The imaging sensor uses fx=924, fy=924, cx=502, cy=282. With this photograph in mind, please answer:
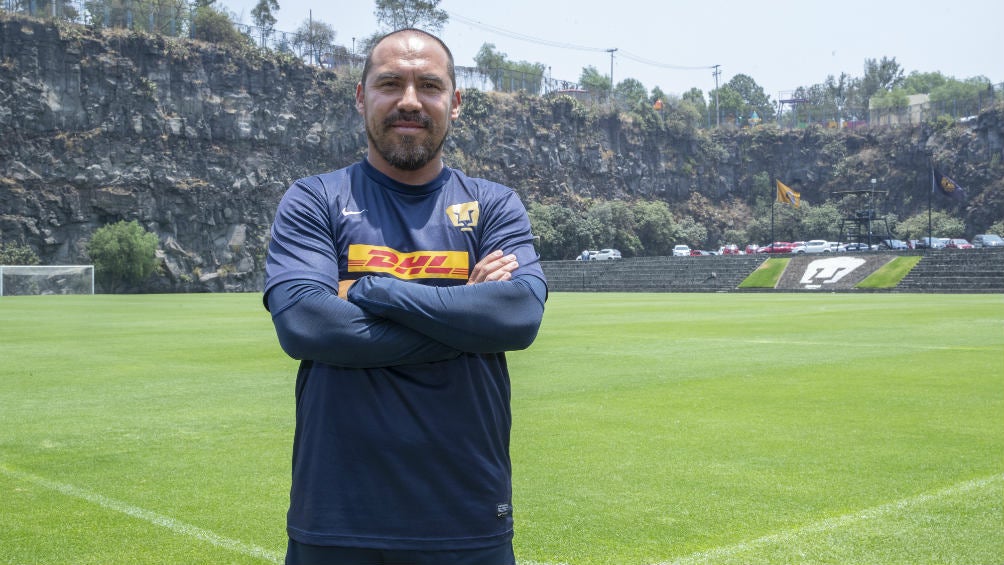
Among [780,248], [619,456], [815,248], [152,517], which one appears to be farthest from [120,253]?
[152,517]

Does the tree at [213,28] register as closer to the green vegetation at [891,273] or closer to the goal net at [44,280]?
the goal net at [44,280]

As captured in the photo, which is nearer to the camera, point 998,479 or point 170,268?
point 998,479

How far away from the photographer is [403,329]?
295cm

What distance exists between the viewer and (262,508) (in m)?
5.95

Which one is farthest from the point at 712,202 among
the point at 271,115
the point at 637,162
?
the point at 271,115

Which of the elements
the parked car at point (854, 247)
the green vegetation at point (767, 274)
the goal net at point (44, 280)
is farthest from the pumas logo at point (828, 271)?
the goal net at point (44, 280)

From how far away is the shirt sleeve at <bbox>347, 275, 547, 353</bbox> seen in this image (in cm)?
295

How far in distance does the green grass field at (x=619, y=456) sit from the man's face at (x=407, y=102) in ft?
8.91

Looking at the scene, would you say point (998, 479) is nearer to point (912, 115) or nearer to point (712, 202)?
point (712, 202)

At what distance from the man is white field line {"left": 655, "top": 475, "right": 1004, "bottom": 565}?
2357 millimetres

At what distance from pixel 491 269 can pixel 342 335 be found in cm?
59

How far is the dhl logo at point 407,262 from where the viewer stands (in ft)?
10.2

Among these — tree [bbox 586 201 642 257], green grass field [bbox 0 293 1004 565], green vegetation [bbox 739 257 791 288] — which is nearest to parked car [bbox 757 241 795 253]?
tree [bbox 586 201 642 257]

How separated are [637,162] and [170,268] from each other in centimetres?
5958
